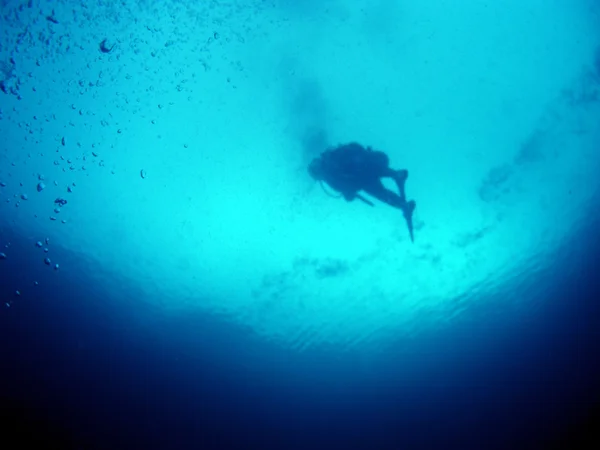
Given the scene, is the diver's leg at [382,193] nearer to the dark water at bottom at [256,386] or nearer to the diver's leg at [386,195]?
the diver's leg at [386,195]

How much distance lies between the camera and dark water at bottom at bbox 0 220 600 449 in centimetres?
1777

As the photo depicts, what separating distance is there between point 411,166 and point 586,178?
27.2 ft

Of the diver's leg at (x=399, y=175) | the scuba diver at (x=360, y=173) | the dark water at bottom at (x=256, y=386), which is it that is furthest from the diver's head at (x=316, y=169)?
the dark water at bottom at (x=256, y=386)

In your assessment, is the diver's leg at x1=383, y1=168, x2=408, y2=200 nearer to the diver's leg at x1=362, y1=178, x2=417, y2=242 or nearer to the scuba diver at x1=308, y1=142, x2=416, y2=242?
the scuba diver at x1=308, y1=142, x2=416, y2=242

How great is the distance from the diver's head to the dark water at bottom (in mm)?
11048

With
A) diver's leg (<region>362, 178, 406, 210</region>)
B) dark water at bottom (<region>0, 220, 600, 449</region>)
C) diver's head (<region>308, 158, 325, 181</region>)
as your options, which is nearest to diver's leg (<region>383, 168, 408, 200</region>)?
diver's leg (<region>362, 178, 406, 210</region>)

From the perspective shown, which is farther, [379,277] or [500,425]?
[500,425]

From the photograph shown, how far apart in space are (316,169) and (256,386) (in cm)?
1709

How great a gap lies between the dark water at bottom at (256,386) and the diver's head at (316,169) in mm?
11048

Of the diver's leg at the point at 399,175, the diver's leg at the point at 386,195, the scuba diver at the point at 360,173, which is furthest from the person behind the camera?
the diver's leg at the point at 386,195

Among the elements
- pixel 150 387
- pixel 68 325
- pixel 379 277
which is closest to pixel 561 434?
pixel 379 277

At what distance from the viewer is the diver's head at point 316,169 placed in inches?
497

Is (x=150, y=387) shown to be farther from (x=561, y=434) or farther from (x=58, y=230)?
(x=561, y=434)

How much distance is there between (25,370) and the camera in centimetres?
1725
